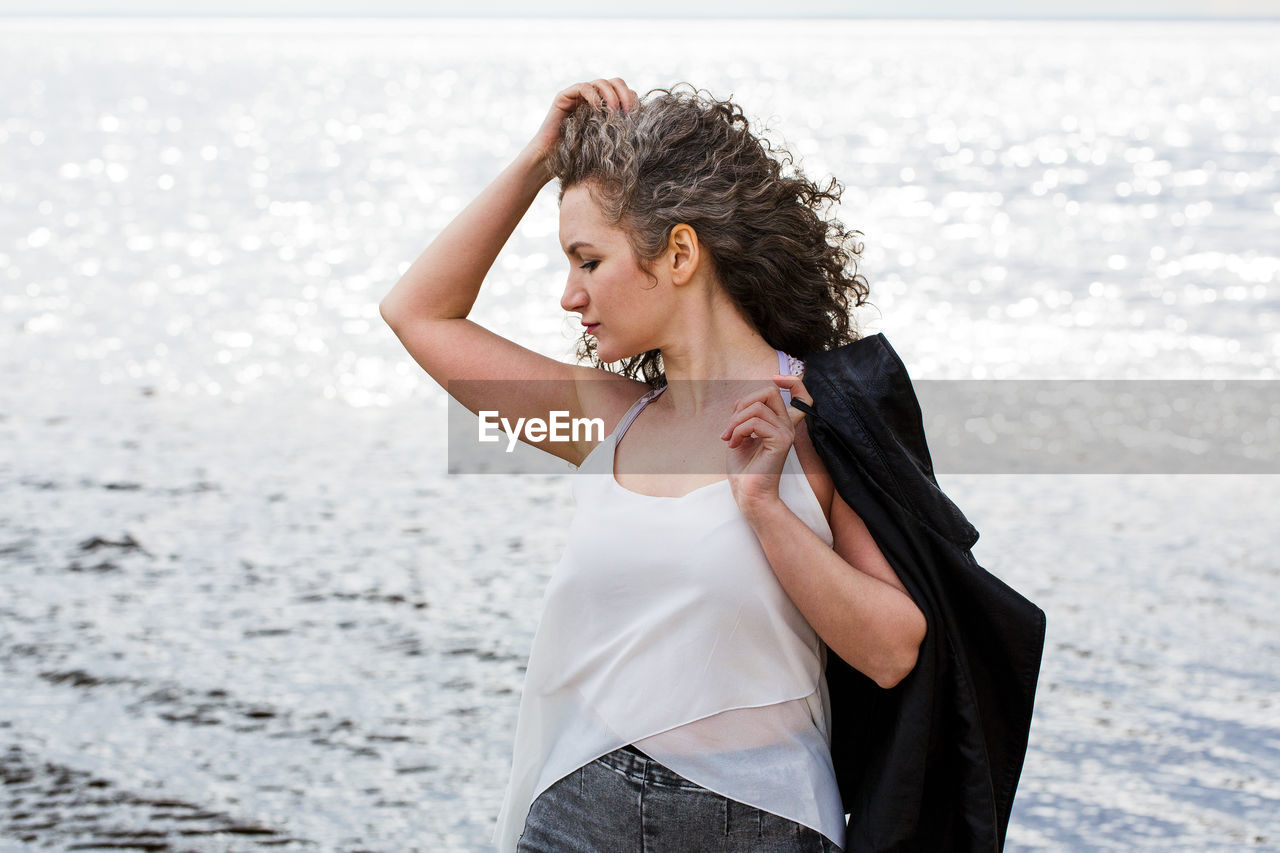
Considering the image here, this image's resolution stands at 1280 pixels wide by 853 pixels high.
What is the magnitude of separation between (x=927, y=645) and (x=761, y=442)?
0.38 meters

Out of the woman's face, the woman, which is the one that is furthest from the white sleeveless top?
the woman's face

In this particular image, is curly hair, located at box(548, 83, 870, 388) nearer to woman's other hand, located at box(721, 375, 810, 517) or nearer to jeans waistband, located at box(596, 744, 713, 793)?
woman's other hand, located at box(721, 375, 810, 517)

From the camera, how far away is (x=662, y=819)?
2.25m

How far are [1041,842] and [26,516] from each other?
5878mm

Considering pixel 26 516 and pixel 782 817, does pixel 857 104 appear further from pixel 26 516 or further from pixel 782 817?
pixel 782 817

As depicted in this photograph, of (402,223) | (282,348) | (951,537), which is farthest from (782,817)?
(402,223)

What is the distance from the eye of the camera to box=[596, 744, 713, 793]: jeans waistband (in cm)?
226

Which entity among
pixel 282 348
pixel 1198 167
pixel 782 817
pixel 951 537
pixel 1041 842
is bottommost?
pixel 1041 842

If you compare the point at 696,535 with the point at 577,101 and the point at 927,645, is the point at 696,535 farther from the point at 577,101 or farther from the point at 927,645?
the point at 577,101

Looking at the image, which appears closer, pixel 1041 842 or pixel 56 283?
pixel 1041 842

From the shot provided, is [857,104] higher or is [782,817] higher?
[857,104]

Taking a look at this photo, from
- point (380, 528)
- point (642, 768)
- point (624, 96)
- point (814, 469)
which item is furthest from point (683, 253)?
point (380, 528)

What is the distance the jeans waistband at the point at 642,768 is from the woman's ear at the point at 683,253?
75 cm

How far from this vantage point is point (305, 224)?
858 inches
